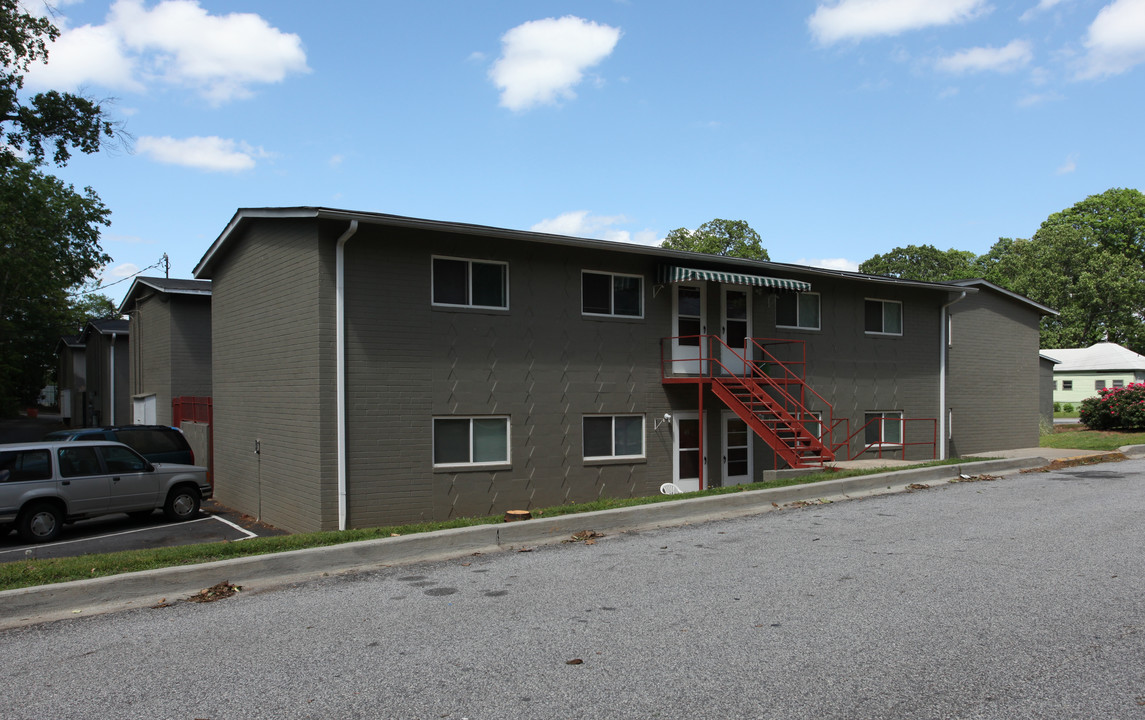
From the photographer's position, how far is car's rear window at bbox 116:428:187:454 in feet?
53.8

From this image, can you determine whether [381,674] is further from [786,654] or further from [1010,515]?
[1010,515]

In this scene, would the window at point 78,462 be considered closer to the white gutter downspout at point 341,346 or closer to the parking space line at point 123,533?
the parking space line at point 123,533

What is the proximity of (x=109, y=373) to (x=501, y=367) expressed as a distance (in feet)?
81.5

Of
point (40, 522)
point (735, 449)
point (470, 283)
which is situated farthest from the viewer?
point (735, 449)

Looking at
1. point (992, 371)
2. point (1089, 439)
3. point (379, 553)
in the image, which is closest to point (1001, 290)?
point (992, 371)

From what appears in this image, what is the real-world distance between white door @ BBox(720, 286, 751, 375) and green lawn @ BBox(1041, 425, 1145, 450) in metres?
11.6

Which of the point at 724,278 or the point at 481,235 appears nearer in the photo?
the point at 481,235

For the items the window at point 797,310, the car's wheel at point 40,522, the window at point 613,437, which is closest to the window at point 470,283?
the window at point 613,437

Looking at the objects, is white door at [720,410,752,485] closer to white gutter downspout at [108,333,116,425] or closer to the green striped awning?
the green striped awning

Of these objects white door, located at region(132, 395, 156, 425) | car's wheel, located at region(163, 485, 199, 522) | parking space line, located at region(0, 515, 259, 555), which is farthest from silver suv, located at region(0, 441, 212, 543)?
white door, located at region(132, 395, 156, 425)

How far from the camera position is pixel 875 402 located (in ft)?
65.2

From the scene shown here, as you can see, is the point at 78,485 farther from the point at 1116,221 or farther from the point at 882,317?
the point at 1116,221

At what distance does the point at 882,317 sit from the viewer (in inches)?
795

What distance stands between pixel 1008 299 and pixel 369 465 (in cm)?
1985
